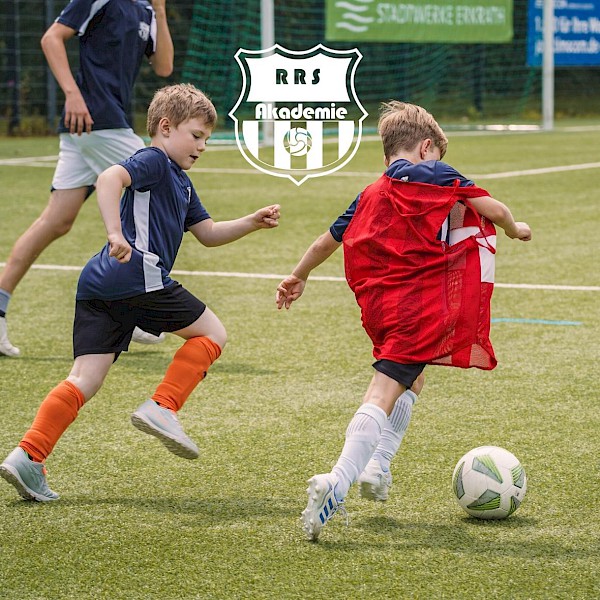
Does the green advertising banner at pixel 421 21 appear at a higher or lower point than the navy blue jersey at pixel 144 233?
higher

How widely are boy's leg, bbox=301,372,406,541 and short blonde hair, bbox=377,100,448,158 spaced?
26.8 inches

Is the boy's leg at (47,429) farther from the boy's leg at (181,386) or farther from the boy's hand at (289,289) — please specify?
the boy's hand at (289,289)

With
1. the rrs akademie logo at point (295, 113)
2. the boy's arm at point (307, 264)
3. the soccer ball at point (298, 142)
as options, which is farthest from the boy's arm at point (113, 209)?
the soccer ball at point (298, 142)

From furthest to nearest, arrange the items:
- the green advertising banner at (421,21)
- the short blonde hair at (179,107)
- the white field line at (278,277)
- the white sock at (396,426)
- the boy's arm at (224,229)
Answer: the green advertising banner at (421,21) → the white field line at (278,277) → the boy's arm at (224,229) → the short blonde hair at (179,107) → the white sock at (396,426)

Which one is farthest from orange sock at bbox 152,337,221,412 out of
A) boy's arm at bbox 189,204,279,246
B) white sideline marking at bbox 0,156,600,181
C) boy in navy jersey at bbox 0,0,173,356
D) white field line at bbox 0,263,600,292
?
white sideline marking at bbox 0,156,600,181

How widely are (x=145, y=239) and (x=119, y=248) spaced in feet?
0.91

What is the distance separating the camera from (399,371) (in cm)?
340

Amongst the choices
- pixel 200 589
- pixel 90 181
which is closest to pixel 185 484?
pixel 200 589

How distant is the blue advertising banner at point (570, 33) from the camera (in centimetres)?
2569

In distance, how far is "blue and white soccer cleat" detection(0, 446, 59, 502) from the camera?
11.4 ft

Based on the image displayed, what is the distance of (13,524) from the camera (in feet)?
11.0

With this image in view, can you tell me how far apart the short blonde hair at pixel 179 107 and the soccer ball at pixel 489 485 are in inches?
51.8

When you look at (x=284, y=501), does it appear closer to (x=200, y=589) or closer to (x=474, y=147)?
(x=200, y=589)

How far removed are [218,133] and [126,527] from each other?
17373mm
